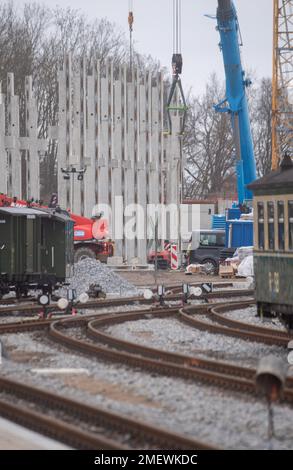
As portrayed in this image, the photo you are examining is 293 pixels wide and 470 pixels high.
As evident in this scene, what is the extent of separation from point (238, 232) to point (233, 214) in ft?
11.6

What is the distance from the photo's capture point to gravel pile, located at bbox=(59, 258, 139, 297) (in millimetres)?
30570

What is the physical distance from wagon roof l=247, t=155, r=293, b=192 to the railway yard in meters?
2.50

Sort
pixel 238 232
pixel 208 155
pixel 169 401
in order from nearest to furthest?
pixel 169 401
pixel 238 232
pixel 208 155

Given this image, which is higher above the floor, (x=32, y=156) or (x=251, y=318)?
(x=32, y=156)

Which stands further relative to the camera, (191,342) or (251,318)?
(251,318)

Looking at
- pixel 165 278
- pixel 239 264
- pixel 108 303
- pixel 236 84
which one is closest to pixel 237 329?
pixel 108 303

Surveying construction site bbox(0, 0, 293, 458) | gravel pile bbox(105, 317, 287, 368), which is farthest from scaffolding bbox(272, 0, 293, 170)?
gravel pile bbox(105, 317, 287, 368)

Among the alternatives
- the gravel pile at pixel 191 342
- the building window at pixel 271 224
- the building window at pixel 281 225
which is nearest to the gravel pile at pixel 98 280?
the gravel pile at pixel 191 342

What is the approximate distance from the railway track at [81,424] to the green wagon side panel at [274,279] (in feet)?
17.1

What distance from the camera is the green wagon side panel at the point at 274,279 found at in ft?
52.0

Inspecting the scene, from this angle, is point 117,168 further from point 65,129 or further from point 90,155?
point 65,129

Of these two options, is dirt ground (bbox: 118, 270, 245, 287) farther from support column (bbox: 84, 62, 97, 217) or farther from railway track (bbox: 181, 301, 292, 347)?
railway track (bbox: 181, 301, 292, 347)

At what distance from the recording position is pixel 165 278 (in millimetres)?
40469

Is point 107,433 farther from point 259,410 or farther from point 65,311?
point 65,311
